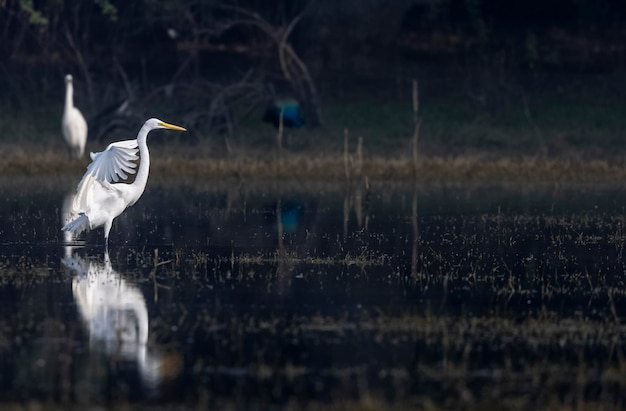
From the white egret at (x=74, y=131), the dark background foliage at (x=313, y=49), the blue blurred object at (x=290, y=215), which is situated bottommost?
the blue blurred object at (x=290, y=215)

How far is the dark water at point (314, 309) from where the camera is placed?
8664mm

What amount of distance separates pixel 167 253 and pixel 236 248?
2.72 ft

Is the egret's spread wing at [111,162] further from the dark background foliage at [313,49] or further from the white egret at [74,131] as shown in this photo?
the dark background foliage at [313,49]

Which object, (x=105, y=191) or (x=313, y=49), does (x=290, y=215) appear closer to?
(x=105, y=191)

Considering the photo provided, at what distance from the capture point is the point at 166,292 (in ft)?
39.9

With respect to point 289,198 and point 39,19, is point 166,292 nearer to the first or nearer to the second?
point 289,198

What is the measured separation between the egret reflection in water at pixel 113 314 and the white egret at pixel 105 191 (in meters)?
0.73

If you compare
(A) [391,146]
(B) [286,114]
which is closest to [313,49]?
(B) [286,114]

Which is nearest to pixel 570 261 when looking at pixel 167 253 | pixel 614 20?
pixel 167 253

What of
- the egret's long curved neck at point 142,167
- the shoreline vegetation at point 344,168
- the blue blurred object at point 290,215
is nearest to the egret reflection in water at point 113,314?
the egret's long curved neck at point 142,167

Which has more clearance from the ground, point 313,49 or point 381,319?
point 313,49

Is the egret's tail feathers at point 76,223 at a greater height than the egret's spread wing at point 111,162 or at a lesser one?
lesser

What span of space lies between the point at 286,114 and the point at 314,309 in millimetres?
18470

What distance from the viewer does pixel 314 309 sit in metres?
11.4
